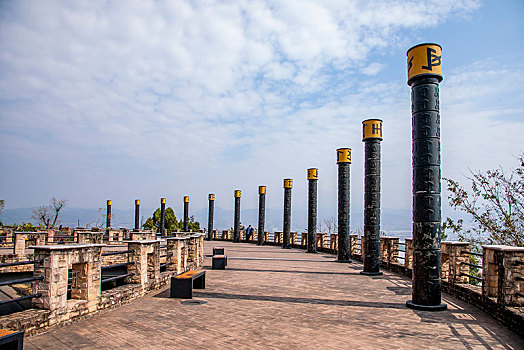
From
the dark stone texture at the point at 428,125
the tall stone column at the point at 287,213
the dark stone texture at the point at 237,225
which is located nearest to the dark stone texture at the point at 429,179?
the dark stone texture at the point at 428,125

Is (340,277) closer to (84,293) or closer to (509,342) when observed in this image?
(509,342)

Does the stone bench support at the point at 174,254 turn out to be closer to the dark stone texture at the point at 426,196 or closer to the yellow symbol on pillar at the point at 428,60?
the dark stone texture at the point at 426,196

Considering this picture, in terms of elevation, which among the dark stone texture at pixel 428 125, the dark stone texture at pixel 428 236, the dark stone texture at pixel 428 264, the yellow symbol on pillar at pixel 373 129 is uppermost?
the yellow symbol on pillar at pixel 373 129

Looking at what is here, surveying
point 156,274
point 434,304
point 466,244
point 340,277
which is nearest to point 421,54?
point 466,244

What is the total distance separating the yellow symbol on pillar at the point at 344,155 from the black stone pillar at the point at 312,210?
5.69 m

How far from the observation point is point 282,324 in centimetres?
670

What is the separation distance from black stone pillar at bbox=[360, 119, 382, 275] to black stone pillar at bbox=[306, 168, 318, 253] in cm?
910

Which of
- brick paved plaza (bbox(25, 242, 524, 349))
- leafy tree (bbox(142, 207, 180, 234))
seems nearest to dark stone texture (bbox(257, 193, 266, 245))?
leafy tree (bbox(142, 207, 180, 234))

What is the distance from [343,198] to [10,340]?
14.5 m

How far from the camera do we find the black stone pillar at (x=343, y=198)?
56.4 ft

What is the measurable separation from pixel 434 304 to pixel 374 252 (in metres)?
5.22

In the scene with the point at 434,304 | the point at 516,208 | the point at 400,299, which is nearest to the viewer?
the point at 434,304

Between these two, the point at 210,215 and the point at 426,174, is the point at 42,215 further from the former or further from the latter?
the point at 426,174

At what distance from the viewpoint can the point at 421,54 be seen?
8.53 m
